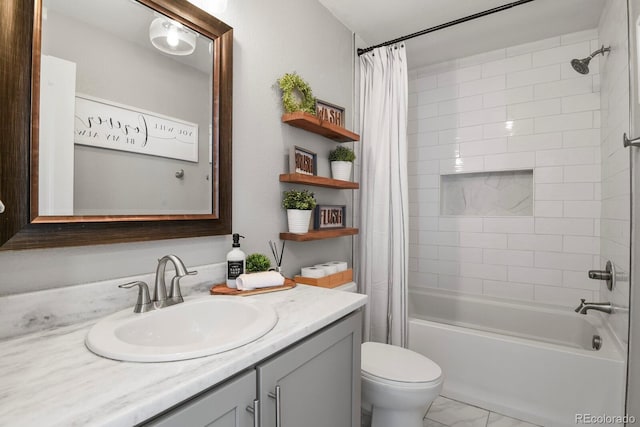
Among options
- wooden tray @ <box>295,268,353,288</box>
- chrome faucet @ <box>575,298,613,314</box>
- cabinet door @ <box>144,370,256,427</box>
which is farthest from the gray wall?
chrome faucet @ <box>575,298,613,314</box>

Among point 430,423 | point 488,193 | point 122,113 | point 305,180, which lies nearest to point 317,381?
point 305,180

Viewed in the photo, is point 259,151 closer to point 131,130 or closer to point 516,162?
point 131,130

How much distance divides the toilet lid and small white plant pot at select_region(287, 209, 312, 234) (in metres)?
0.73

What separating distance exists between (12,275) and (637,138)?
83.0 inches

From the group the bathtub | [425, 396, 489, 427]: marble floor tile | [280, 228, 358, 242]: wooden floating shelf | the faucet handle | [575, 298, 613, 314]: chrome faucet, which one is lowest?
[425, 396, 489, 427]: marble floor tile

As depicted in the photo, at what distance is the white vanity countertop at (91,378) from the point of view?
53cm

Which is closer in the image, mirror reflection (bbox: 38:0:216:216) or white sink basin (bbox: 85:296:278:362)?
white sink basin (bbox: 85:296:278:362)

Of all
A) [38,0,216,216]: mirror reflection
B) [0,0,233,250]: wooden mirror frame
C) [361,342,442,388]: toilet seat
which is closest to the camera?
[0,0,233,250]: wooden mirror frame

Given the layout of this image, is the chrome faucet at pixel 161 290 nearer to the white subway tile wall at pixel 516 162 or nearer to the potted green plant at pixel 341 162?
the potted green plant at pixel 341 162

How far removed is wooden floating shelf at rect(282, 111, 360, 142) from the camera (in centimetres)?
168

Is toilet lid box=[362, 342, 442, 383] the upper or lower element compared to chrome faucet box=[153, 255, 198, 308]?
lower

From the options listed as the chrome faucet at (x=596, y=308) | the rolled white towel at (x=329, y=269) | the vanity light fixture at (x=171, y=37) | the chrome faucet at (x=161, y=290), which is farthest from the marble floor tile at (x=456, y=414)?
the vanity light fixture at (x=171, y=37)

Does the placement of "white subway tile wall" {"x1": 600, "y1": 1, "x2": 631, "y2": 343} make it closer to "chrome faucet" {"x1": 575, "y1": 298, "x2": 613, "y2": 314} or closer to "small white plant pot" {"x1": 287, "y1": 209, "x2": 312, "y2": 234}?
"chrome faucet" {"x1": 575, "y1": 298, "x2": 613, "y2": 314}

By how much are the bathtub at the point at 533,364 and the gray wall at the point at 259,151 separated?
0.94m
